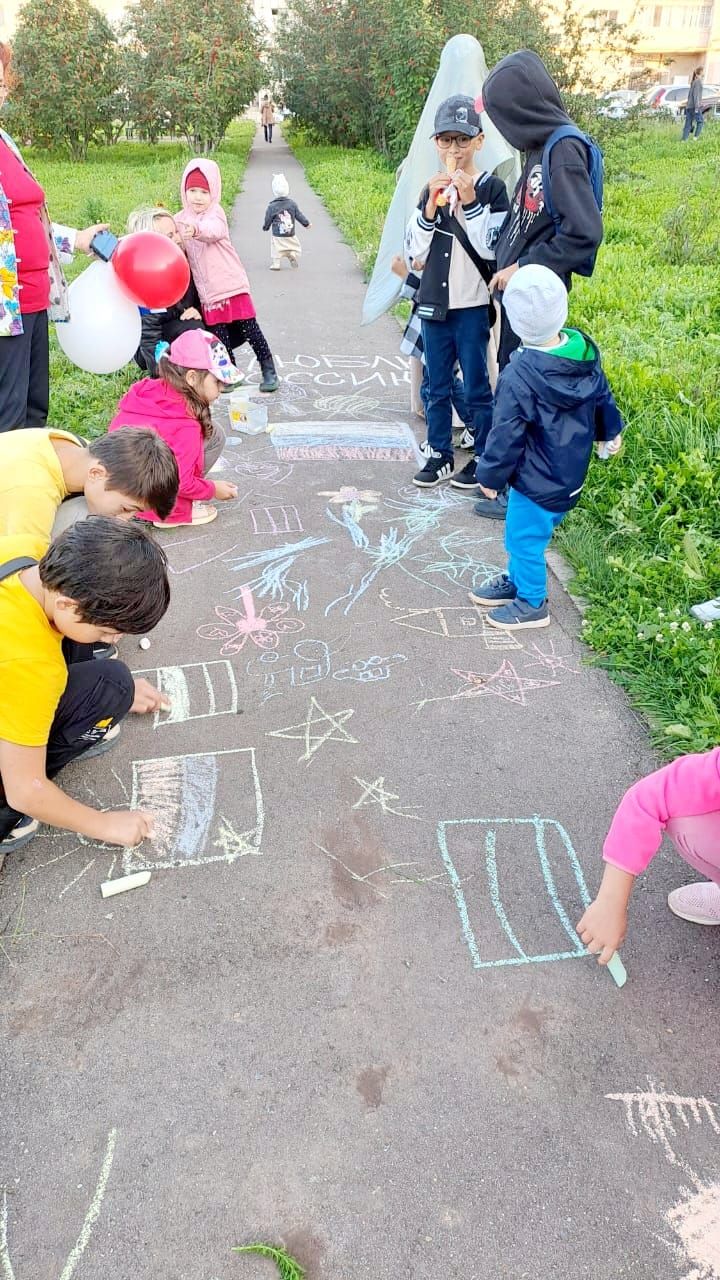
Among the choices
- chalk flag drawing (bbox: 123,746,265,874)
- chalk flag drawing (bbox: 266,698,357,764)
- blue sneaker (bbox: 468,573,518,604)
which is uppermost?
blue sneaker (bbox: 468,573,518,604)

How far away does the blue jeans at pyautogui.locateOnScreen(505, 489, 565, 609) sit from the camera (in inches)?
133

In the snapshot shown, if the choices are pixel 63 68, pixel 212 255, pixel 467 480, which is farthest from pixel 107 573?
pixel 63 68

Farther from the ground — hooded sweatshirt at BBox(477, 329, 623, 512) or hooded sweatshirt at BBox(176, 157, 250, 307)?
hooded sweatshirt at BBox(176, 157, 250, 307)

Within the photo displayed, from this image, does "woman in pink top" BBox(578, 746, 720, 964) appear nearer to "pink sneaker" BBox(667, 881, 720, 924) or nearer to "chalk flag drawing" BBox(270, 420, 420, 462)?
"pink sneaker" BBox(667, 881, 720, 924)

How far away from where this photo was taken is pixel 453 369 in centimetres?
451

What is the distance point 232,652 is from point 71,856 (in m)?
1.09

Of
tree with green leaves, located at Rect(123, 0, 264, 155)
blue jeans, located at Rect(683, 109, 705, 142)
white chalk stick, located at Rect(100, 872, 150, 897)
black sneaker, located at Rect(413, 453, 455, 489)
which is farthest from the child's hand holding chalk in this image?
tree with green leaves, located at Rect(123, 0, 264, 155)

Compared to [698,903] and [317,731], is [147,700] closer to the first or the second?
[317,731]

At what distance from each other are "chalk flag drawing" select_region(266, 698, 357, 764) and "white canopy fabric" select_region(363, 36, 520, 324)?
3.11 meters

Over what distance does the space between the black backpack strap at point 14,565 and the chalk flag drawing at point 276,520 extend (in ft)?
6.79

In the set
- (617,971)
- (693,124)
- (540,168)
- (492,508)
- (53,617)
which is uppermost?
(693,124)

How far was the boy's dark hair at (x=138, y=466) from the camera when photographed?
9.16ft

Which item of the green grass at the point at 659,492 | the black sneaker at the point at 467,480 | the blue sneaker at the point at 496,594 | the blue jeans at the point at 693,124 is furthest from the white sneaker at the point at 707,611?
the blue jeans at the point at 693,124

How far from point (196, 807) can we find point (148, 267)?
259 centimetres
